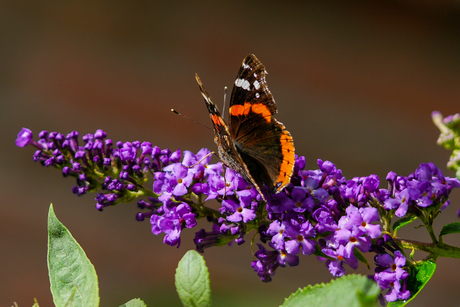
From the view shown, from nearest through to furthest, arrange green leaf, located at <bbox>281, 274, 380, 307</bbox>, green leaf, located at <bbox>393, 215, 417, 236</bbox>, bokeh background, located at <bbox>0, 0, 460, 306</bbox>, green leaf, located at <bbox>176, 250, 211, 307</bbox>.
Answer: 1. green leaf, located at <bbox>281, 274, 380, 307</bbox>
2. green leaf, located at <bbox>176, 250, 211, 307</bbox>
3. green leaf, located at <bbox>393, 215, 417, 236</bbox>
4. bokeh background, located at <bbox>0, 0, 460, 306</bbox>

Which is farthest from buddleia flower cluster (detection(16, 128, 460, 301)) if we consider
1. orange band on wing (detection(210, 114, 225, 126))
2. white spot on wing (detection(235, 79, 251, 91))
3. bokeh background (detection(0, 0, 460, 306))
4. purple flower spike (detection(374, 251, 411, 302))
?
bokeh background (detection(0, 0, 460, 306))

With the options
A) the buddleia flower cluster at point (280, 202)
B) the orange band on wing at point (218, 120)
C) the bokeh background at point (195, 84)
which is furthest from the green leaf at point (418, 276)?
the bokeh background at point (195, 84)

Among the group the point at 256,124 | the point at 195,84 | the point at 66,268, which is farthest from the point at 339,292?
the point at 195,84

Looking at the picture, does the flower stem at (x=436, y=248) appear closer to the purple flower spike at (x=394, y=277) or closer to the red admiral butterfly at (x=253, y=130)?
the purple flower spike at (x=394, y=277)

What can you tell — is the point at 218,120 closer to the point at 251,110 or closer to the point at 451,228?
the point at 251,110

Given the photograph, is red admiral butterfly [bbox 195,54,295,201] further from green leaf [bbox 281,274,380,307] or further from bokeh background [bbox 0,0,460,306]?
bokeh background [bbox 0,0,460,306]

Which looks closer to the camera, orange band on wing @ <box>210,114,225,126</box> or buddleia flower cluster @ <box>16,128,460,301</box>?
buddleia flower cluster @ <box>16,128,460,301</box>

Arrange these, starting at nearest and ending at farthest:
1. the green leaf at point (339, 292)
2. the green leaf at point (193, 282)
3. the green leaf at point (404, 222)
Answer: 1. the green leaf at point (339, 292)
2. the green leaf at point (193, 282)
3. the green leaf at point (404, 222)
